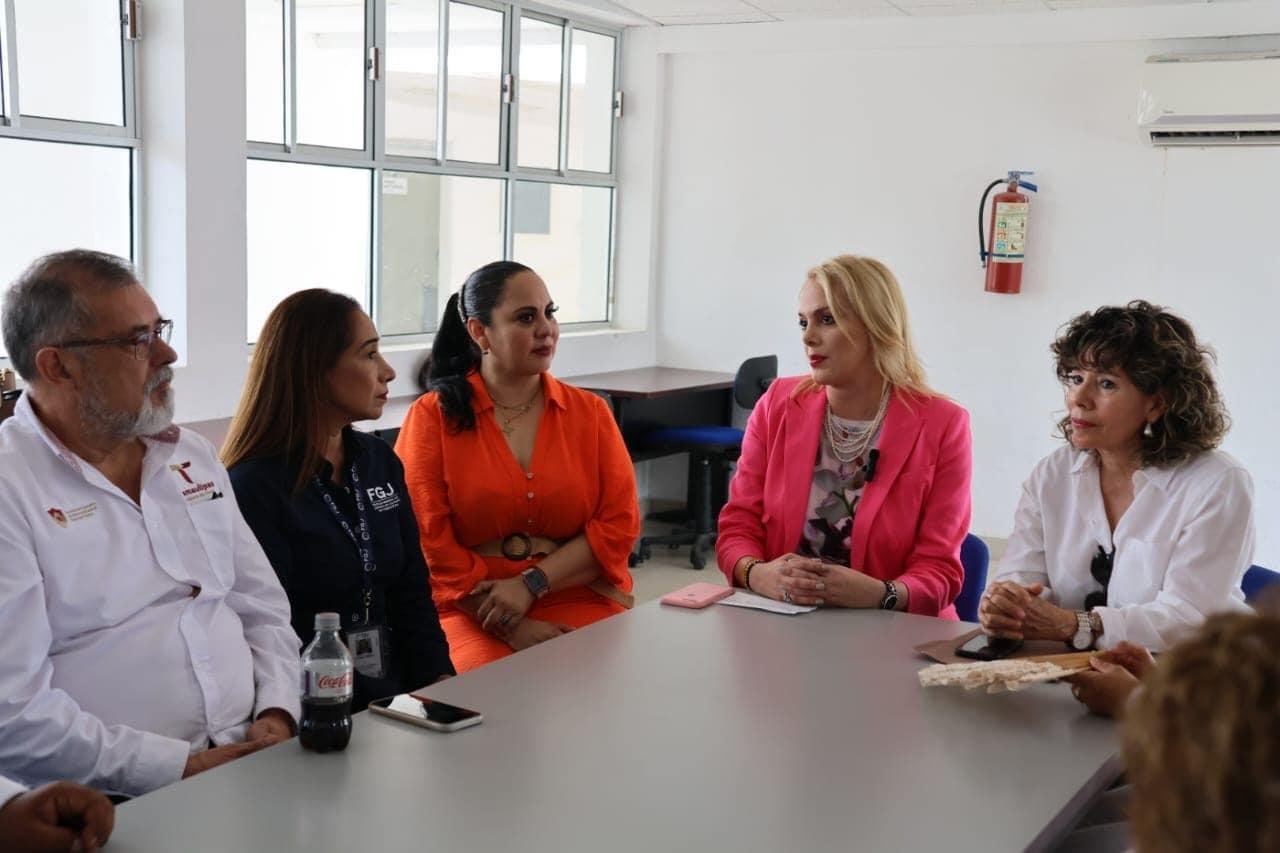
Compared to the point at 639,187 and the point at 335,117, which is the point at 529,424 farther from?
the point at 639,187

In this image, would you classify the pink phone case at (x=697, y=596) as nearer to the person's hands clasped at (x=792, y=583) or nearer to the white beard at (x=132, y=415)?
the person's hands clasped at (x=792, y=583)

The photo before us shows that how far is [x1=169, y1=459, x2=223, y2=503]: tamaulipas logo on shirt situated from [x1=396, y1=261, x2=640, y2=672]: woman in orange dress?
766 millimetres

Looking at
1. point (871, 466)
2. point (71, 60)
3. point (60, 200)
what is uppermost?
point (71, 60)

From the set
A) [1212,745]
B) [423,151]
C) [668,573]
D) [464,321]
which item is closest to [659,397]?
[668,573]

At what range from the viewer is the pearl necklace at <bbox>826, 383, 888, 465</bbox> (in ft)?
9.84

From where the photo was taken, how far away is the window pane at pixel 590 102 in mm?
7254

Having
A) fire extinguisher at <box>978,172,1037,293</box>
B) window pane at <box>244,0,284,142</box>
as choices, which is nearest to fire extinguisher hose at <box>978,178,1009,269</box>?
fire extinguisher at <box>978,172,1037,293</box>

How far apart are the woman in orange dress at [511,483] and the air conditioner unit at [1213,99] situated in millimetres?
4099

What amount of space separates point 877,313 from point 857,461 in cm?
36

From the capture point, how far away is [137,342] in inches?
83.9

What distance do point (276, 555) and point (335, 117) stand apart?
3774 millimetres

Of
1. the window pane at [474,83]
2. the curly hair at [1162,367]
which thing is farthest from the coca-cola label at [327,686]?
the window pane at [474,83]

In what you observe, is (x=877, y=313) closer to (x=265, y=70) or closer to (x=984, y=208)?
(x=265, y=70)

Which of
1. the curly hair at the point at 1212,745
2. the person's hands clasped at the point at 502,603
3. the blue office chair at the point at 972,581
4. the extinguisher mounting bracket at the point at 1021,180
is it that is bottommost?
the person's hands clasped at the point at 502,603
